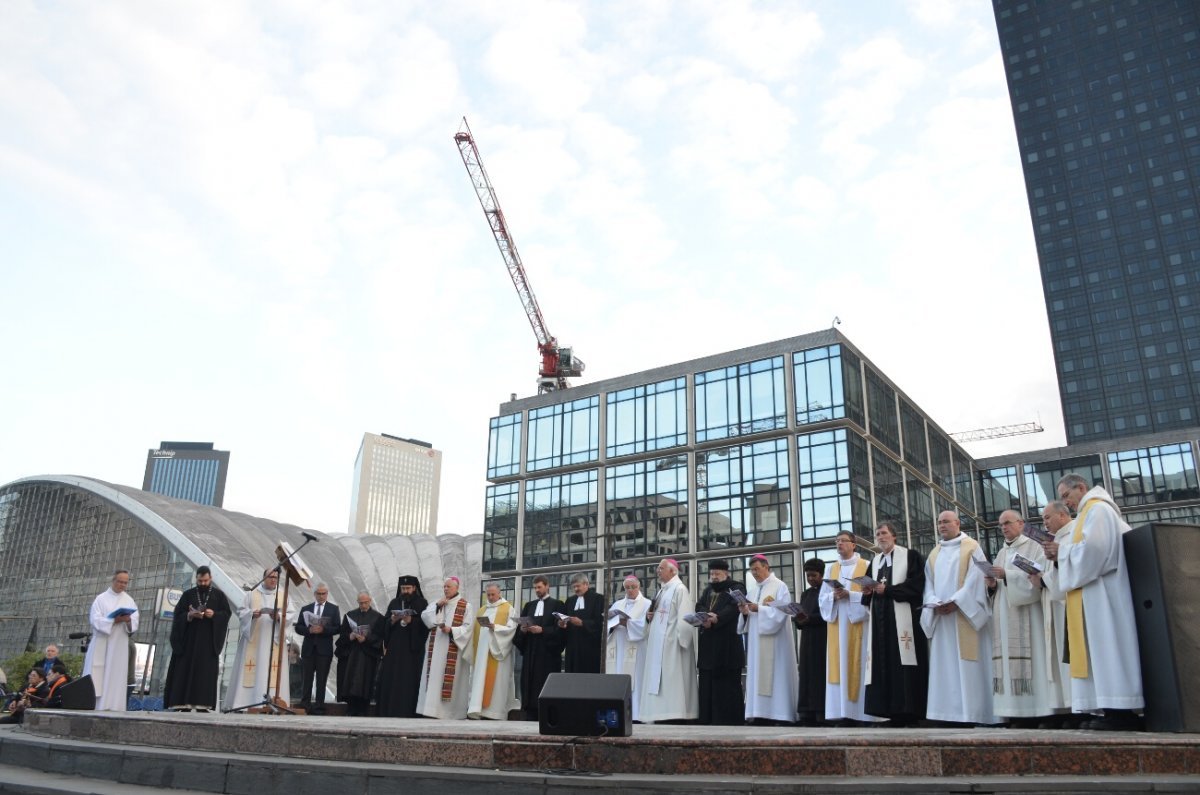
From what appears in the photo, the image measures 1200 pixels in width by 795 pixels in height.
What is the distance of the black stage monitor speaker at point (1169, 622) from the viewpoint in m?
5.60

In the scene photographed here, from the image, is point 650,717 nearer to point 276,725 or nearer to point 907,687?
point 907,687

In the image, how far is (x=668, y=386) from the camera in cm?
4562

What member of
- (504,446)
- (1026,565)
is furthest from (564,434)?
(1026,565)

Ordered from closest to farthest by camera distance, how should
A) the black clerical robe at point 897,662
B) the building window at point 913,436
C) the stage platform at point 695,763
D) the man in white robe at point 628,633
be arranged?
the stage platform at point 695,763, the black clerical robe at point 897,662, the man in white robe at point 628,633, the building window at point 913,436

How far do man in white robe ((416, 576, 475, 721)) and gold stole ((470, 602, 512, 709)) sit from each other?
102mm

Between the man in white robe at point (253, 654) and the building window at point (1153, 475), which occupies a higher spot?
the building window at point (1153, 475)

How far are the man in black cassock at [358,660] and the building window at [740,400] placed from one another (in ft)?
98.9

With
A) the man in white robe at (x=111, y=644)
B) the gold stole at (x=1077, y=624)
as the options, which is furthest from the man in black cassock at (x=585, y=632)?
the gold stole at (x=1077, y=624)

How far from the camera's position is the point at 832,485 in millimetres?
39656

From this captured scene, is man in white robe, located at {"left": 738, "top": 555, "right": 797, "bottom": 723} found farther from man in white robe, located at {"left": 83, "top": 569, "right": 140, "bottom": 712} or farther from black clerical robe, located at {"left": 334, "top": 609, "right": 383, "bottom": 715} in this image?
man in white robe, located at {"left": 83, "top": 569, "right": 140, "bottom": 712}

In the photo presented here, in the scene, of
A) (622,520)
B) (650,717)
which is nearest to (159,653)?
(622,520)

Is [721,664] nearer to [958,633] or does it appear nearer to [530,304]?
[958,633]

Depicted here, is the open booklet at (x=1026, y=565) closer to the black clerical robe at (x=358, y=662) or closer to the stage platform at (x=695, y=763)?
the stage platform at (x=695, y=763)

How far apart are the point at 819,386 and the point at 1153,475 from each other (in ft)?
73.2
